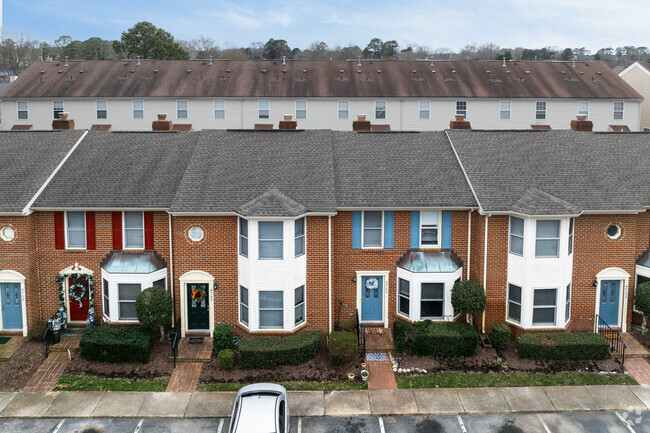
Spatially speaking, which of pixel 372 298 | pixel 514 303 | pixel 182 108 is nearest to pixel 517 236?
pixel 514 303

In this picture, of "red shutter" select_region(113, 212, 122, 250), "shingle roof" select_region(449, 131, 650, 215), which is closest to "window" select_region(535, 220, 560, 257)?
"shingle roof" select_region(449, 131, 650, 215)

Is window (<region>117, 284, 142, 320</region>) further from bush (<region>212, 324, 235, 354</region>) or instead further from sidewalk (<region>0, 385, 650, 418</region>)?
sidewalk (<region>0, 385, 650, 418</region>)

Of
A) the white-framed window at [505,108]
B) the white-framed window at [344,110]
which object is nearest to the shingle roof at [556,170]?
the white-framed window at [505,108]

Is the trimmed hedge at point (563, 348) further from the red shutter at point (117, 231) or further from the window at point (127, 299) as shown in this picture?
the red shutter at point (117, 231)

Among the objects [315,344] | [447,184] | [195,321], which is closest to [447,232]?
[447,184]

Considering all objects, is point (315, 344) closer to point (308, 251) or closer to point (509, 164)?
point (308, 251)
